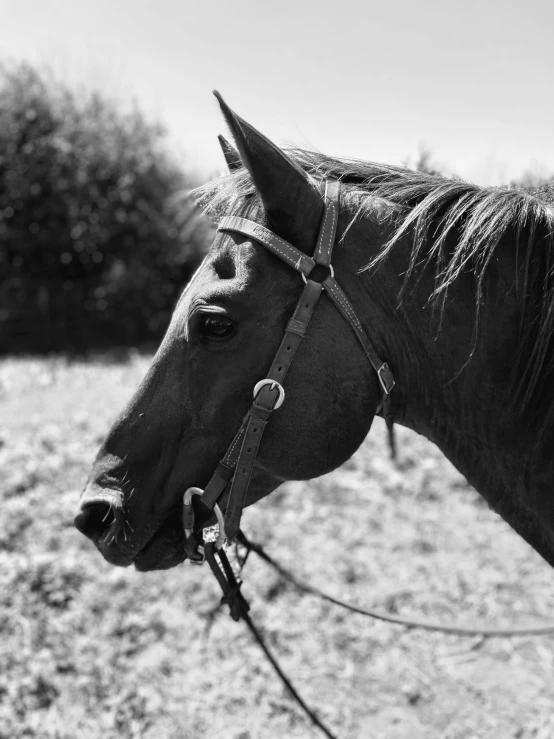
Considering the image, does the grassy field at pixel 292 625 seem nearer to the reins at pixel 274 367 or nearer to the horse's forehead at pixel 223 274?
the reins at pixel 274 367

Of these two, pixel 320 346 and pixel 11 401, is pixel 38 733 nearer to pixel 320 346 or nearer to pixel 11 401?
pixel 320 346

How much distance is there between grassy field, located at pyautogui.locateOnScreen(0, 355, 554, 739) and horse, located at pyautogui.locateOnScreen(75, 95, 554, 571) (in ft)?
6.64

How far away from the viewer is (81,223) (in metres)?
12.8

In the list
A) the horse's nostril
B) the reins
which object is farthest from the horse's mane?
the horse's nostril

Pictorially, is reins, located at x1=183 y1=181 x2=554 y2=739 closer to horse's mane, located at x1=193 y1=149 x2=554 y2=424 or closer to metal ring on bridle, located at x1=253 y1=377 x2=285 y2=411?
metal ring on bridle, located at x1=253 y1=377 x2=285 y2=411

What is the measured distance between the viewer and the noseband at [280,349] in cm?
173

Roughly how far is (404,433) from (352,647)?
3.30m

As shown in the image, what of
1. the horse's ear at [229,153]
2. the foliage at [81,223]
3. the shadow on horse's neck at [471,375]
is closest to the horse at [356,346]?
the shadow on horse's neck at [471,375]

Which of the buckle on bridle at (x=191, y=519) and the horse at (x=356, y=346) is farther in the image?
the buckle on bridle at (x=191, y=519)

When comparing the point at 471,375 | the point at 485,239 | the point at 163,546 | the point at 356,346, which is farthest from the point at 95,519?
the point at 485,239

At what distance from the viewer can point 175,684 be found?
3.53 m

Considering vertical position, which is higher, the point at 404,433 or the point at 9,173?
the point at 9,173

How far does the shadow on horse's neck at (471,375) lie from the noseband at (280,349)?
0.06 m

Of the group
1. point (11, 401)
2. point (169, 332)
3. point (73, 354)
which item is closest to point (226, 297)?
point (169, 332)
